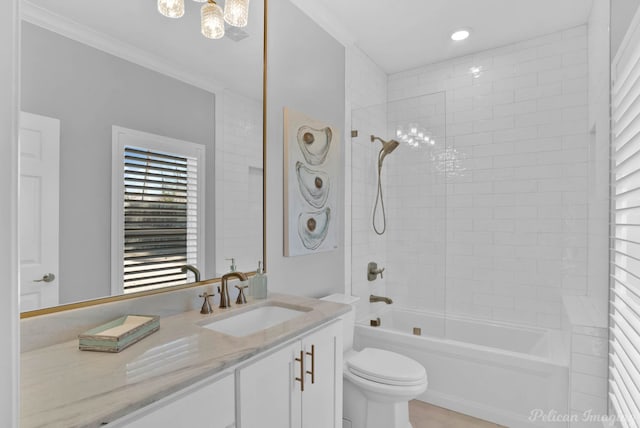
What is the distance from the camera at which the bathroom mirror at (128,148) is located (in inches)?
43.7

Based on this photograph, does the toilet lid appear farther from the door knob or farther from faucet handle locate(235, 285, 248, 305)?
the door knob

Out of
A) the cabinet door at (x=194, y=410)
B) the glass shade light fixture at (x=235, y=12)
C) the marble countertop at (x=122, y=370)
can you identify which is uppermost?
the glass shade light fixture at (x=235, y=12)

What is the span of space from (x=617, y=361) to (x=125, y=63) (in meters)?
2.39

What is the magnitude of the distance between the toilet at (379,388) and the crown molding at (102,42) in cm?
174

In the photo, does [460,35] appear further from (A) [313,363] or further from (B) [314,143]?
(A) [313,363]

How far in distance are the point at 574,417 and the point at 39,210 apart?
2669 mm

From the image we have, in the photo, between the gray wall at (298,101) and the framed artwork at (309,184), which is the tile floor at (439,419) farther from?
the framed artwork at (309,184)

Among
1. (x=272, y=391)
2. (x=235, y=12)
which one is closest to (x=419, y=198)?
(x=235, y=12)

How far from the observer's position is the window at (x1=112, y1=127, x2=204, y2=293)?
4.34 ft

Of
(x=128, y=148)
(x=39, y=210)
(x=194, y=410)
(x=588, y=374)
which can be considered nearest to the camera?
(x=194, y=410)

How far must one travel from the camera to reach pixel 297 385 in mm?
1346

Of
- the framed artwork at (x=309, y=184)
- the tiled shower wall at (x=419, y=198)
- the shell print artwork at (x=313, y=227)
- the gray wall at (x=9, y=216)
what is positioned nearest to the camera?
the gray wall at (x=9, y=216)

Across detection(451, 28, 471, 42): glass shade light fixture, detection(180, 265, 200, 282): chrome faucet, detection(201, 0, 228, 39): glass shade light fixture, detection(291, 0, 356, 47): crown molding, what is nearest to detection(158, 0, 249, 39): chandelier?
detection(201, 0, 228, 39): glass shade light fixture

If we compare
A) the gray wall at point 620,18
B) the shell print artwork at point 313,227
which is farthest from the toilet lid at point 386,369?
Result: the gray wall at point 620,18
